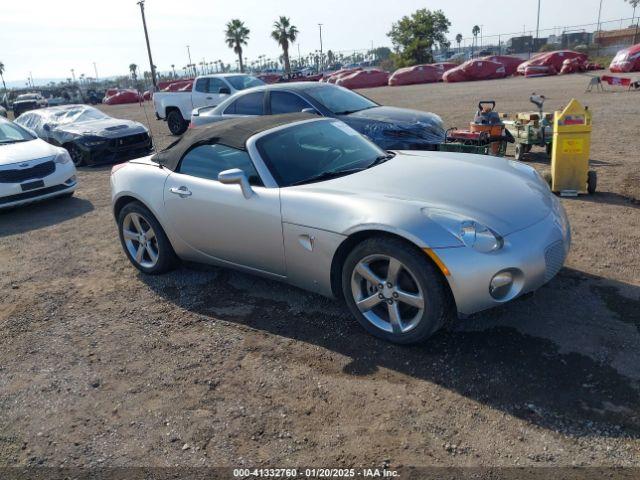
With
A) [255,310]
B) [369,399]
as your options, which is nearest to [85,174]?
[255,310]

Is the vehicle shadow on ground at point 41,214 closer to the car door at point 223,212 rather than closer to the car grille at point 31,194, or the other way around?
the car grille at point 31,194

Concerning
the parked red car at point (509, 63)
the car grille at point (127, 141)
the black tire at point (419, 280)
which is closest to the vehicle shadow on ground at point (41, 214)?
the car grille at point (127, 141)

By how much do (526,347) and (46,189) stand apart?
25.3ft

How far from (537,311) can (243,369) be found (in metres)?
2.13

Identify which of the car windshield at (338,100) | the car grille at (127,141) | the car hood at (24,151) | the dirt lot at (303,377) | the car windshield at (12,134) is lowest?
the dirt lot at (303,377)

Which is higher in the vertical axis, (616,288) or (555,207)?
(555,207)

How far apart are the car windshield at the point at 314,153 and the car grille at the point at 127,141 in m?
8.48

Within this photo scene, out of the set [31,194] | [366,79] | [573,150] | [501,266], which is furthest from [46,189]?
[366,79]

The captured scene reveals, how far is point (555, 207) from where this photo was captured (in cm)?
383

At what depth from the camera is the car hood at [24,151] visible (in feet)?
26.6

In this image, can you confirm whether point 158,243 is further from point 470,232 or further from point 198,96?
point 198,96

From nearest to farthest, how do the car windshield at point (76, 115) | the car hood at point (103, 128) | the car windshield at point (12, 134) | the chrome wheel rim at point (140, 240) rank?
the chrome wheel rim at point (140, 240) < the car windshield at point (12, 134) < the car hood at point (103, 128) < the car windshield at point (76, 115)

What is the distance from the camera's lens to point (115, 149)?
1187 centimetres

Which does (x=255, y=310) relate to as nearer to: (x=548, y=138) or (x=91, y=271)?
(x=91, y=271)
